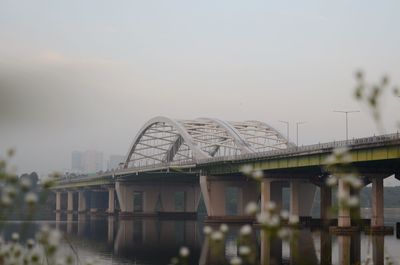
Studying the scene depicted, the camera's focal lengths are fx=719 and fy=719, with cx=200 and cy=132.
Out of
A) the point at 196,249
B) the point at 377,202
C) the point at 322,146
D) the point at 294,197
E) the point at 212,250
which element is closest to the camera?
the point at 212,250

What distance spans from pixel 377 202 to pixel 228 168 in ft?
92.3

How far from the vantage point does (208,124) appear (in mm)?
139500

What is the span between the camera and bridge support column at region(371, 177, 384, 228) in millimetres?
85625

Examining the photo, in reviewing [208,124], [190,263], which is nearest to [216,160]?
[208,124]

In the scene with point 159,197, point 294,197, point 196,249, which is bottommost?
point 196,249

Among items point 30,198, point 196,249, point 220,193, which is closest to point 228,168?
point 220,193

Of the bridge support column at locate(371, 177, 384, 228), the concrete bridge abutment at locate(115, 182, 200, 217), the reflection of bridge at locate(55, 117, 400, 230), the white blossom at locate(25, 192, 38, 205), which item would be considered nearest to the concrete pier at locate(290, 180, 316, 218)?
the reflection of bridge at locate(55, 117, 400, 230)

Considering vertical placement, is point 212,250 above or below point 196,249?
above

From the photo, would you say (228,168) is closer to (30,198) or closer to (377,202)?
(377,202)

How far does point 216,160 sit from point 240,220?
11004mm

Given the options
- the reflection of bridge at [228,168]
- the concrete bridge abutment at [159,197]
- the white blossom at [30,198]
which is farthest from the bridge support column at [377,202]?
the white blossom at [30,198]

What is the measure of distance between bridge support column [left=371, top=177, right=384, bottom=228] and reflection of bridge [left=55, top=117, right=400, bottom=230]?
119 mm

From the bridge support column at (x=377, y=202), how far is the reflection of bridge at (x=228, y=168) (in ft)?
0.39

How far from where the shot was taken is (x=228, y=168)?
109875 millimetres
